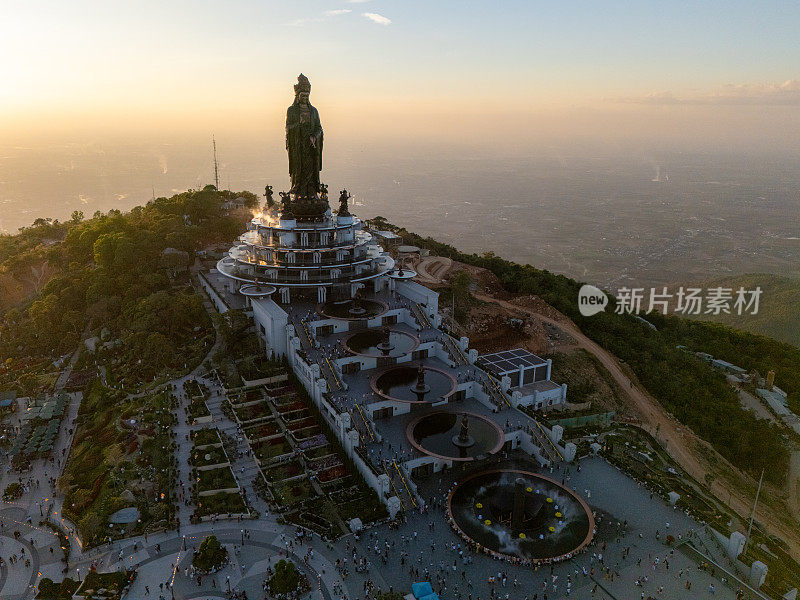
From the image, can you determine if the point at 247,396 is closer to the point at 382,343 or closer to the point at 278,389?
the point at 278,389

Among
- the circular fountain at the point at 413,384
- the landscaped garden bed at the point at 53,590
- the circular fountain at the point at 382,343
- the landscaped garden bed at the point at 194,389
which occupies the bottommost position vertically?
the landscaped garden bed at the point at 53,590

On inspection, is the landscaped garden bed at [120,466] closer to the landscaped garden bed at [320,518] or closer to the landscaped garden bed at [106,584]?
the landscaped garden bed at [106,584]

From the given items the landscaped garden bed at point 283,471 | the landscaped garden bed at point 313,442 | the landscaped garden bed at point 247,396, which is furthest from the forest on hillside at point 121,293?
the landscaped garden bed at point 283,471

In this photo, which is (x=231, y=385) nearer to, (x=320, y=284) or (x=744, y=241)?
(x=320, y=284)

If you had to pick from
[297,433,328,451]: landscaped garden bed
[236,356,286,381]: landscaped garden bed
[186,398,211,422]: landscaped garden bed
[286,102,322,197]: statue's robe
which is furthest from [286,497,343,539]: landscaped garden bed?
[286,102,322,197]: statue's robe

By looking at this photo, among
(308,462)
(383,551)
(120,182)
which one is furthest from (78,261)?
(120,182)

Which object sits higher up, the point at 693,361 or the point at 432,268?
the point at 432,268

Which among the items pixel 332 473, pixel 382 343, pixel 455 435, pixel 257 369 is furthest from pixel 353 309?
pixel 332 473
